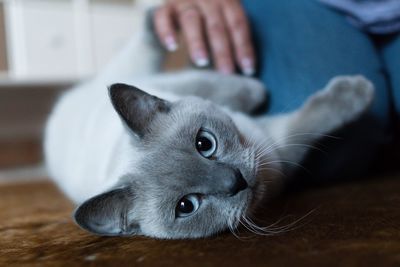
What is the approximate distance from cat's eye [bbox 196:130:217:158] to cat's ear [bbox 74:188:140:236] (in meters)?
0.18

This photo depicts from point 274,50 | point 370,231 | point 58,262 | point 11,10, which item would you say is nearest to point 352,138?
point 274,50

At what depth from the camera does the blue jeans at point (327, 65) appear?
1.48m

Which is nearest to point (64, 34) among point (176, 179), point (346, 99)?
point (346, 99)

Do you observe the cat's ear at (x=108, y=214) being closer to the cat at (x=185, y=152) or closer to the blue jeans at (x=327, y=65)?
the cat at (x=185, y=152)

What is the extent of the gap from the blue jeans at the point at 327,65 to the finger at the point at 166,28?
30cm

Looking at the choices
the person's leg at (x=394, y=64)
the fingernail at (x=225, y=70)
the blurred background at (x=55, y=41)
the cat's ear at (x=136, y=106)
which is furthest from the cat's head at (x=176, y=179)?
the blurred background at (x=55, y=41)

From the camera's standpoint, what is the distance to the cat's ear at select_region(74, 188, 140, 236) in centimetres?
95

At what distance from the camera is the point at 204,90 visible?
4.83 ft

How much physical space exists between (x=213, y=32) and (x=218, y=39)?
0.03 meters

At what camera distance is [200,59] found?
1.56m

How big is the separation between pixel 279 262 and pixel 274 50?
1039 millimetres

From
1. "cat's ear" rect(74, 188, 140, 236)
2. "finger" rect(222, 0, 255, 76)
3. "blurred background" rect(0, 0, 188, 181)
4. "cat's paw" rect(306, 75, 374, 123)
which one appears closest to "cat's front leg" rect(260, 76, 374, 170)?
"cat's paw" rect(306, 75, 374, 123)

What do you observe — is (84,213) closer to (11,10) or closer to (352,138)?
(352,138)

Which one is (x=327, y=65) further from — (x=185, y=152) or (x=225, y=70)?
(x=185, y=152)
